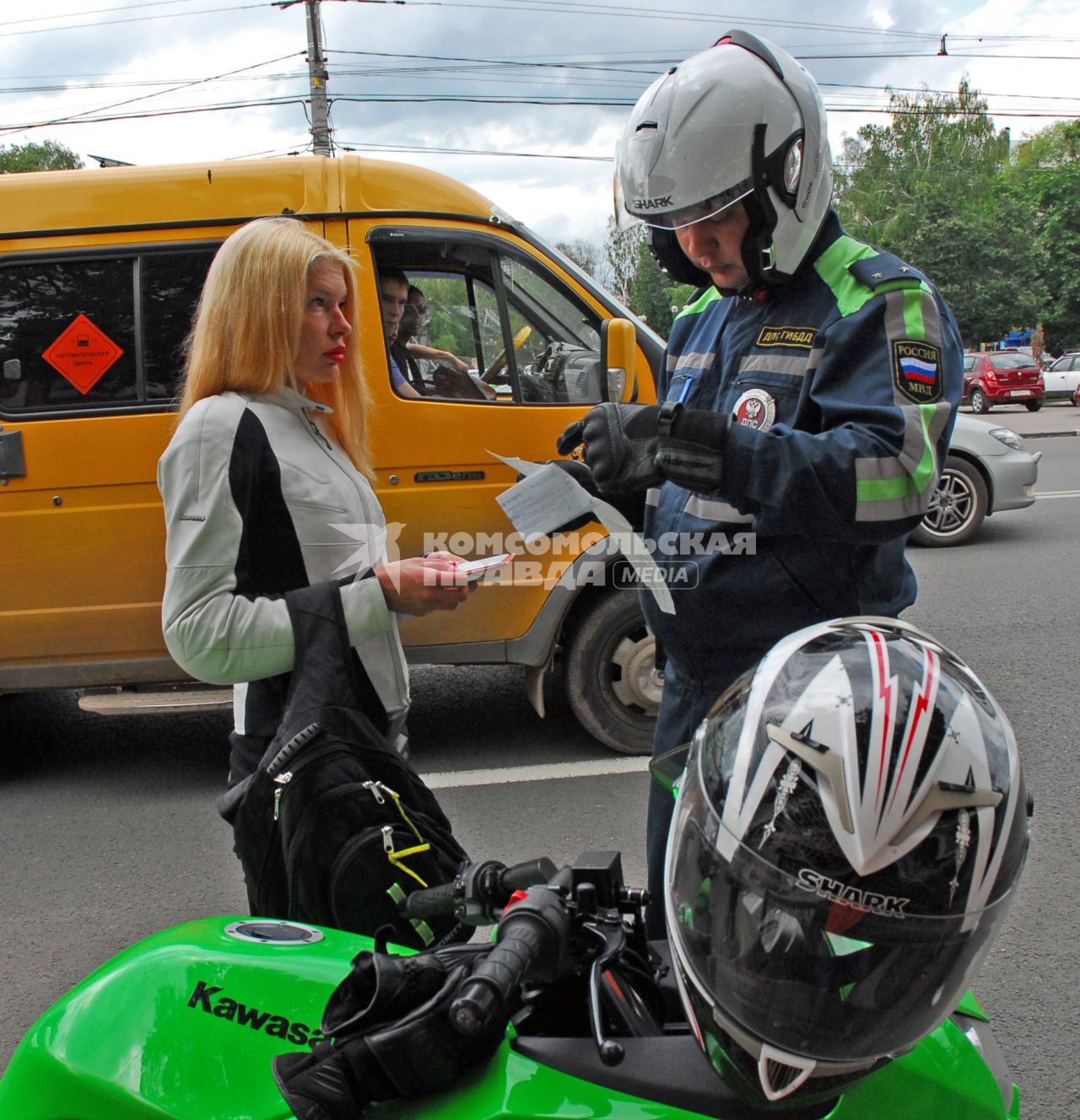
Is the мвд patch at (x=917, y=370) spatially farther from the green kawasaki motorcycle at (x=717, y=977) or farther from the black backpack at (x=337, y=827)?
the black backpack at (x=337, y=827)

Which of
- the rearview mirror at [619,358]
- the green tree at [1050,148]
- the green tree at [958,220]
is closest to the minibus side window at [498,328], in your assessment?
the rearview mirror at [619,358]

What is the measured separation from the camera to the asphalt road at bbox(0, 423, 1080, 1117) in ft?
9.71

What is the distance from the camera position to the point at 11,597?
4172 mm

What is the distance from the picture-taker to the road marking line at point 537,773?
4375mm

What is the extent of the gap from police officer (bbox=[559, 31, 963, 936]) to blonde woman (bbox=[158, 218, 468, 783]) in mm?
518

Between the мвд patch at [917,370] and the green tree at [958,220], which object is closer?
the мвд patch at [917,370]

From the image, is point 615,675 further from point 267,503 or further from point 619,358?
point 267,503

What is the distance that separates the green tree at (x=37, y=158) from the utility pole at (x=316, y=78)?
808 inches

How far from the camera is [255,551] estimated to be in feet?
6.54

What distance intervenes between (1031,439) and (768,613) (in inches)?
698

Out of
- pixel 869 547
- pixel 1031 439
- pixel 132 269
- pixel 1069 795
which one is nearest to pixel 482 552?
pixel 132 269

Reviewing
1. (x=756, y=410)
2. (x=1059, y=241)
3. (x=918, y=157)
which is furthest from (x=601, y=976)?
(x=918, y=157)

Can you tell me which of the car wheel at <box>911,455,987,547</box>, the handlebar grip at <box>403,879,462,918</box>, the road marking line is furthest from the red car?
the handlebar grip at <box>403,879,462,918</box>

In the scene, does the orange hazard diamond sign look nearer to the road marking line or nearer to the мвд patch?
the road marking line
